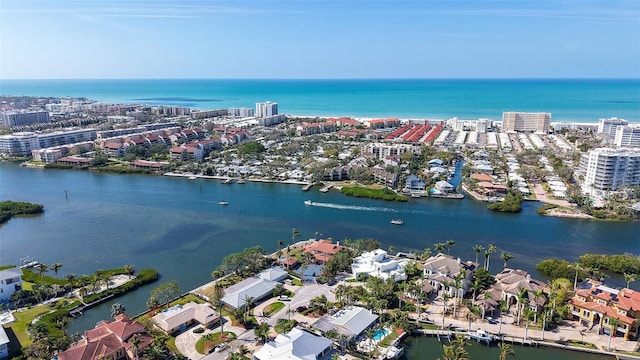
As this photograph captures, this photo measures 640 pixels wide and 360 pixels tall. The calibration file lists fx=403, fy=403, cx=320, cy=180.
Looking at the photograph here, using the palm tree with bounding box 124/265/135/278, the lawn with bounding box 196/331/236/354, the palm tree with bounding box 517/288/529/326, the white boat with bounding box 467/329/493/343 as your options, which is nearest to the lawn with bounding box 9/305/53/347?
the palm tree with bounding box 124/265/135/278

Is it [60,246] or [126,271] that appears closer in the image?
[126,271]

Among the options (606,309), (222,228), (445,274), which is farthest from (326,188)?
(606,309)

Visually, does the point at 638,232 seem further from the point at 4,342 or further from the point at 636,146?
the point at 4,342

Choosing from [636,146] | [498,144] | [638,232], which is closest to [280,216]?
[638,232]

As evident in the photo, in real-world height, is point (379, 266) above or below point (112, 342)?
above

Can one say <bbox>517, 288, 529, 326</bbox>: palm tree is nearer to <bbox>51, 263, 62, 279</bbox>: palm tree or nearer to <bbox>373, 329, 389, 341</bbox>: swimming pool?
<bbox>373, 329, 389, 341</bbox>: swimming pool

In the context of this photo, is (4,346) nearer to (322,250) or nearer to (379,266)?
(322,250)
